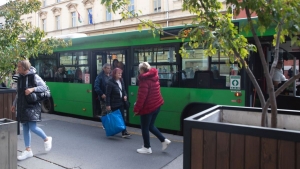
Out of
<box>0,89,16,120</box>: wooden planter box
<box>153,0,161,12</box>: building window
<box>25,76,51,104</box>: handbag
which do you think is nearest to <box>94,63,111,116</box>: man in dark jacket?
<box>0,89,16,120</box>: wooden planter box

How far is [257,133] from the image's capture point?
8.43ft

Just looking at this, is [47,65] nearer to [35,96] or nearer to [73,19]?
[35,96]

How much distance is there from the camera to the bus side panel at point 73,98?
895 cm

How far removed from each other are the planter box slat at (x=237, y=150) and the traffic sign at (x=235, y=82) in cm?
344

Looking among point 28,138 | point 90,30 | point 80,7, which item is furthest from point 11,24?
point 80,7

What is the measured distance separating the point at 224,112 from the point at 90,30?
2986 cm

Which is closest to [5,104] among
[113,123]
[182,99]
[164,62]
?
[113,123]

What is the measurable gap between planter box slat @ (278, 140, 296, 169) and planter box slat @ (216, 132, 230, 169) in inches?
17.6

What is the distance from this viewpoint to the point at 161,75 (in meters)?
7.04

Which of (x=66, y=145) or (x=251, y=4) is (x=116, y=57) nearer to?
(x=66, y=145)

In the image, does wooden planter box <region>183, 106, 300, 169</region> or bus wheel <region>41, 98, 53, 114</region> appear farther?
bus wheel <region>41, 98, 53, 114</region>

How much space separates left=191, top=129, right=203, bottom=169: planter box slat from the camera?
2873 mm

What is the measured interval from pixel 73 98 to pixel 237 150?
24.6 feet

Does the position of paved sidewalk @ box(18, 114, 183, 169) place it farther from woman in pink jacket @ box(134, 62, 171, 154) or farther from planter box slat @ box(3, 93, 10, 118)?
planter box slat @ box(3, 93, 10, 118)
